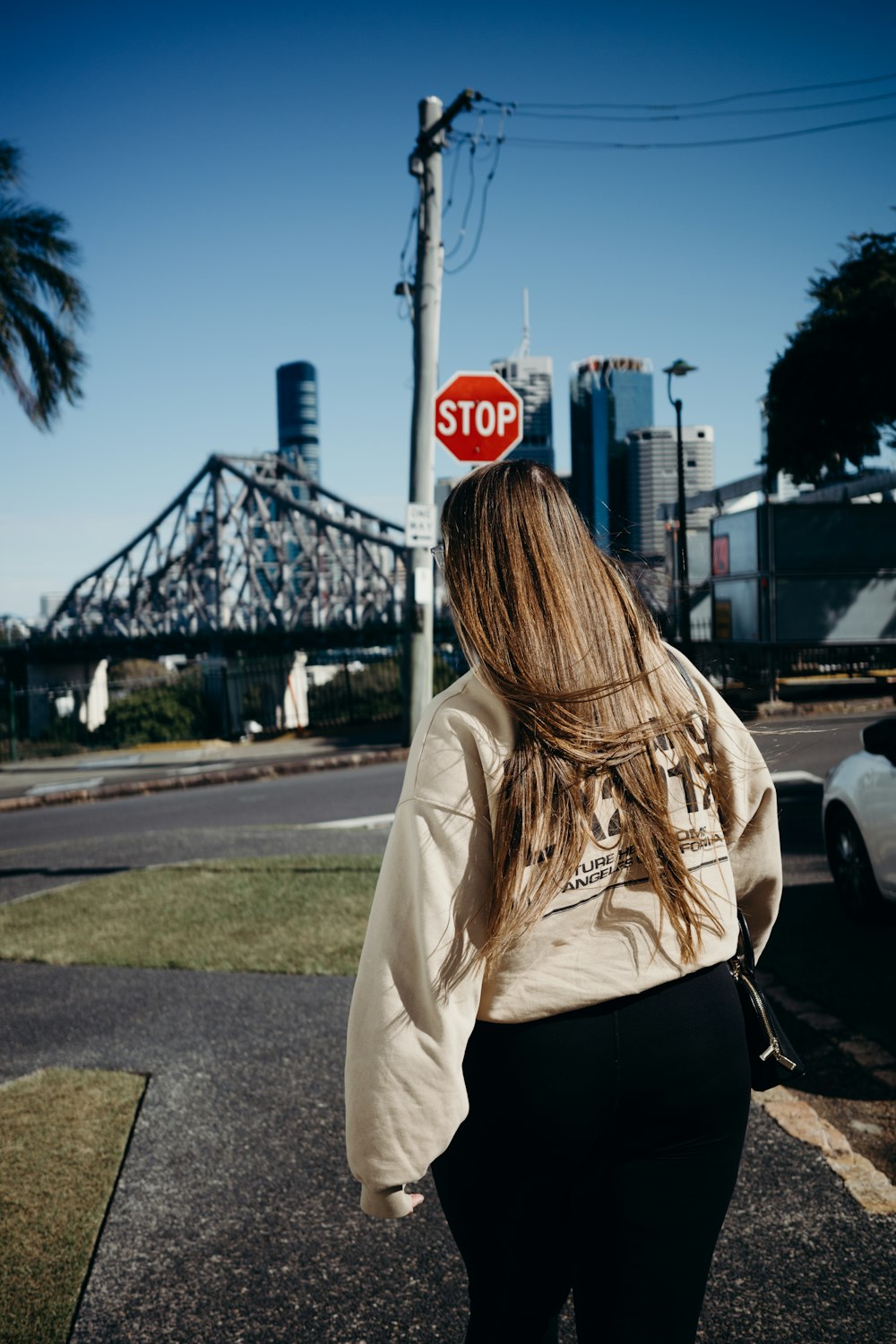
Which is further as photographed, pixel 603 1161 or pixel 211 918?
pixel 211 918

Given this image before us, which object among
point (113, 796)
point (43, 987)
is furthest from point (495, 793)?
point (113, 796)

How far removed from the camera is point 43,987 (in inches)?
192

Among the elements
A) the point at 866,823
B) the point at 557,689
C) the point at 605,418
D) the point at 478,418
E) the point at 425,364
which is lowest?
the point at 866,823

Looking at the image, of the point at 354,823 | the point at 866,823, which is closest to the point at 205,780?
the point at 354,823

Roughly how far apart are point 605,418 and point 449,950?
136 feet

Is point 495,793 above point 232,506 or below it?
below

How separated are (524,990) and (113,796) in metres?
13.3

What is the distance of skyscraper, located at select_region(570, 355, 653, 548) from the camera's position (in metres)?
37.2

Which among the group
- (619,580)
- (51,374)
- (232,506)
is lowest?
(619,580)

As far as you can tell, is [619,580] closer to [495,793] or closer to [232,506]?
[495,793]

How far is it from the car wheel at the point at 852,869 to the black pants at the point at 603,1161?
3.94m

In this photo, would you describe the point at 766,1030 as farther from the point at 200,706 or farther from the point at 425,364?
the point at 200,706

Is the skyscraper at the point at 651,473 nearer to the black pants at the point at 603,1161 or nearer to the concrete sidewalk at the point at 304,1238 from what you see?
the concrete sidewalk at the point at 304,1238

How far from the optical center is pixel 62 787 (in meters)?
15.1
